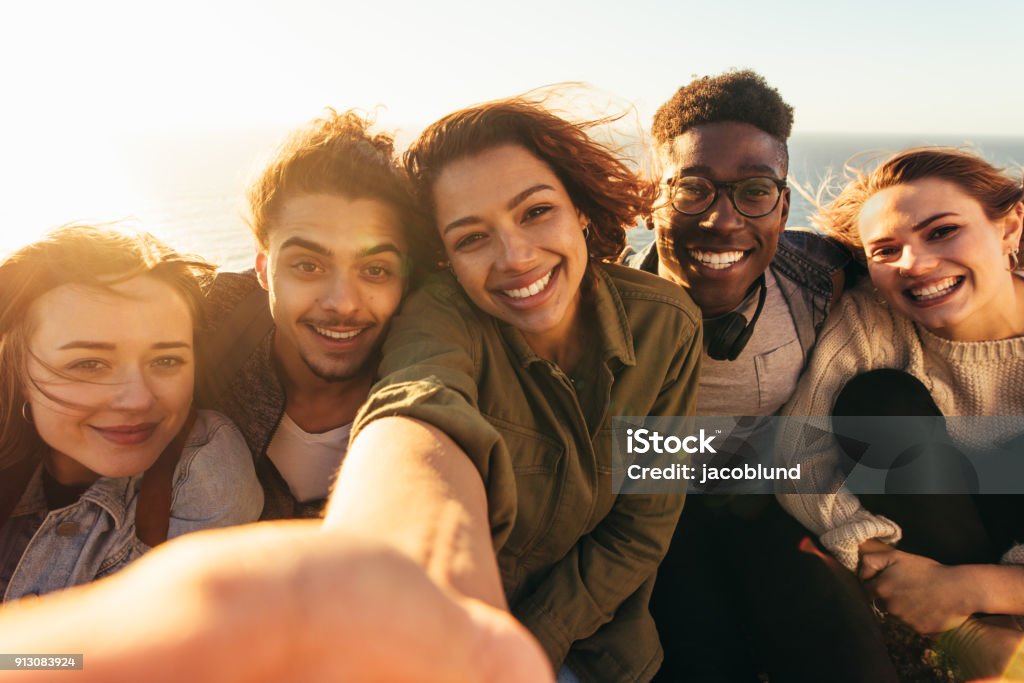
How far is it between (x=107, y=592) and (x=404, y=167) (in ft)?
Result: 6.92

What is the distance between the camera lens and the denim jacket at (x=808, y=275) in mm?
3062

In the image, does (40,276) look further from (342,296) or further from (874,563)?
(874,563)

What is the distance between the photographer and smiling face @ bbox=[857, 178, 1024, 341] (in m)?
2.68

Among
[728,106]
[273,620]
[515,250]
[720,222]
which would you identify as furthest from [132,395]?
[728,106]

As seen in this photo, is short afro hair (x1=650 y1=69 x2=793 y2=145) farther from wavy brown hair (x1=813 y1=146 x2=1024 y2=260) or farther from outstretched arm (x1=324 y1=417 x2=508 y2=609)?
outstretched arm (x1=324 y1=417 x2=508 y2=609)

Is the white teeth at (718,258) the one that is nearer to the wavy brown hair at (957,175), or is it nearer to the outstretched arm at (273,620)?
the wavy brown hair at (957,175)

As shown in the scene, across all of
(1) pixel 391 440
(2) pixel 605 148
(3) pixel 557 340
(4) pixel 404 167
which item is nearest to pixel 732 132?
(2) pixel 605 148

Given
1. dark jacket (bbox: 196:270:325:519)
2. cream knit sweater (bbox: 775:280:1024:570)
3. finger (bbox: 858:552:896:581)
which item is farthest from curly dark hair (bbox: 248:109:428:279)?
finger (bbox: 858:552:896:581)

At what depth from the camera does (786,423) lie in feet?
10.1

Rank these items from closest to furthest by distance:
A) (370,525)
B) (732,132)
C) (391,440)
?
(370,525)
(391,440)
(732,132)

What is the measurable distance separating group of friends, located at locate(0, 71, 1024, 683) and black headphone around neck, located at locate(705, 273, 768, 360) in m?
0.01

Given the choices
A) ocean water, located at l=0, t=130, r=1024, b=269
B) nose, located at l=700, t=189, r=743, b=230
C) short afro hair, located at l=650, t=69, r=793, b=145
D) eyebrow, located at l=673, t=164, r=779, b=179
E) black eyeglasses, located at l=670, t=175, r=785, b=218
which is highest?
short afro hair, located at l=650, t=69, r=793, b=145

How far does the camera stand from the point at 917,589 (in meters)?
2.74

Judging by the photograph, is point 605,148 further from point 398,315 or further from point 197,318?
point 197,318
